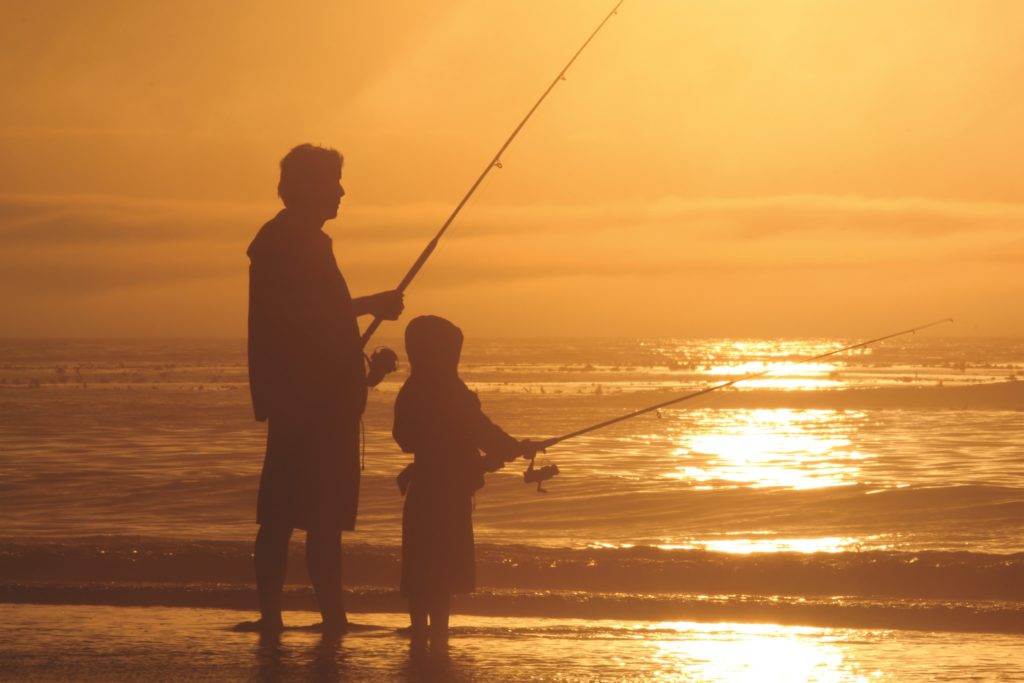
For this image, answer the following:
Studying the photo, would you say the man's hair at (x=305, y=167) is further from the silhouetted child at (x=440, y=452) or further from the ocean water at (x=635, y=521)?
the ocean water at (x=635, y=521)

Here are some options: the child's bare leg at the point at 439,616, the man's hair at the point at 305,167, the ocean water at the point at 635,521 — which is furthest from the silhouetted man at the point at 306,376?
the ocean water at the point at 635,521

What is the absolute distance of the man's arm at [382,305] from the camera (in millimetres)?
5172

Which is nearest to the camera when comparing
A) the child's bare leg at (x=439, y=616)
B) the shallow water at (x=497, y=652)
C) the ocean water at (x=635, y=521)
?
the shallow water at (x=497, y=652)

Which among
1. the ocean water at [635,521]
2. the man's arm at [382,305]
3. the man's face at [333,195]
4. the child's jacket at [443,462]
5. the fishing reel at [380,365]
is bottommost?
the ocean water at [635,521]

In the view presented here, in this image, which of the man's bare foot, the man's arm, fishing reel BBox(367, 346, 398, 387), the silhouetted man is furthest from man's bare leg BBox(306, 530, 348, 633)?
the man's arm

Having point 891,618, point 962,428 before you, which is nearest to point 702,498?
point 891,618

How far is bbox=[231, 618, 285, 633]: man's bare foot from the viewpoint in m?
5.07

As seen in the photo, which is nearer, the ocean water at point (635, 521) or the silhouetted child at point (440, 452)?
the silhouetted child at point (440, 452)

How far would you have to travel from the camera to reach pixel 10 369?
6825 centimetres

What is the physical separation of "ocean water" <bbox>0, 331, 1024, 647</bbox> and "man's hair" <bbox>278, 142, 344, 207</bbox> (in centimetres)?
235

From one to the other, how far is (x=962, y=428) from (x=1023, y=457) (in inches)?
279

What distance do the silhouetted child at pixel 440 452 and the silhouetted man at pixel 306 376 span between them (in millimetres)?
246

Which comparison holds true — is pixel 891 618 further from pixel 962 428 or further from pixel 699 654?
pixel 962 428

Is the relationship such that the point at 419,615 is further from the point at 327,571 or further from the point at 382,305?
the point at 382,305
